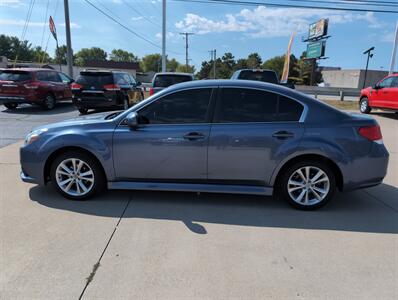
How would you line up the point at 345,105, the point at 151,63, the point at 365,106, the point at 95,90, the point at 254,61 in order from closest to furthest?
the point at 95,90, the point at 365,106, the point at 345,105, the point at 254,61, the point at 151,63

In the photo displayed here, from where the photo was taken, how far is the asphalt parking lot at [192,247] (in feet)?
8.86

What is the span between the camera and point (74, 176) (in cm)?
435

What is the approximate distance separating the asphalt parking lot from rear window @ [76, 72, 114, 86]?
7755 millimetres

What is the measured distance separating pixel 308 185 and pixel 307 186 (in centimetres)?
2

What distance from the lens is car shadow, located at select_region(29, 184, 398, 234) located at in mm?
3898

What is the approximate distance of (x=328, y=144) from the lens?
405 cm

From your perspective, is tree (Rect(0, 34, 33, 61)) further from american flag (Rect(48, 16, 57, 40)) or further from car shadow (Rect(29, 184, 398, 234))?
car shadow (Rect(29, 184, 398, 234))

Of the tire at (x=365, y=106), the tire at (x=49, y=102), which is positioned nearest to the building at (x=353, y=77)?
the tire at (x=365, y=106)

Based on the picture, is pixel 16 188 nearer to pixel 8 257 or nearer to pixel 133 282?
pixel 8 257

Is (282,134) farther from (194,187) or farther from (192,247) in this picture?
(192,247)

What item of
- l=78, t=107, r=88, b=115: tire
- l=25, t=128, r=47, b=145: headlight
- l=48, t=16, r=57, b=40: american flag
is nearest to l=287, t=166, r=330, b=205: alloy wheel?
l=25, t=128, r=47, b=145: headlight

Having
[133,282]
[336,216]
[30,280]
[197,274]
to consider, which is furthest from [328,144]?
[30,280]

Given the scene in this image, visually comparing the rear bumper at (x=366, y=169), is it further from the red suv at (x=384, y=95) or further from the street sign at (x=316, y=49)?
the street sign at (x=316, y=49)

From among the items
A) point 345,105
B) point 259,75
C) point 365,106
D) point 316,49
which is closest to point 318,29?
point 316,49
